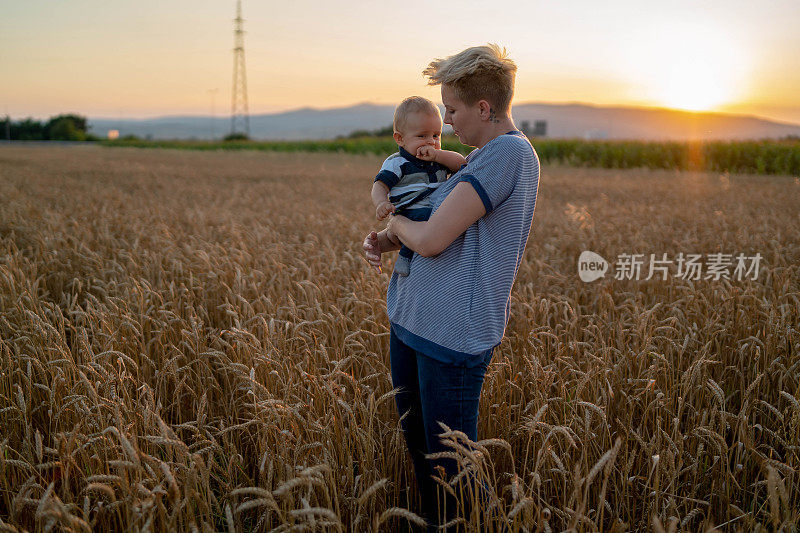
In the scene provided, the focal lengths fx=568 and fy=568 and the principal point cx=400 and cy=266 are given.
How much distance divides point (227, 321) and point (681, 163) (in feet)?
83.6

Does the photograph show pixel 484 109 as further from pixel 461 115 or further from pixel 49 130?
pixel 49 130

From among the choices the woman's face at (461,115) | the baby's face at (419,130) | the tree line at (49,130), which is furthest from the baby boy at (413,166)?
the tree line at (49,130)

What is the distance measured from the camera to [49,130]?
86.4 meters

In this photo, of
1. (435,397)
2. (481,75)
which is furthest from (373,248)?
(481,75)

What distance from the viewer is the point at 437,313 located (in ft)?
6.37

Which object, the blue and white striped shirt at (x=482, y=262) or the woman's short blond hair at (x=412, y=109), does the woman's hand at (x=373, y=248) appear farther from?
the woman's short blond hair at (x=412, y=109)

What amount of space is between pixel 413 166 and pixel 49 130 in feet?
334

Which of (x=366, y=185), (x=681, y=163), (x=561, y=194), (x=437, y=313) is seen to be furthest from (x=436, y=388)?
(x=681, y=163)

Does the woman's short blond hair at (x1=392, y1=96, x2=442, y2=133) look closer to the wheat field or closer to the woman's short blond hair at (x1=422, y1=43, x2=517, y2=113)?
the woman's short blond hair at (x1=422, y1=43, x2=517, y2=113)

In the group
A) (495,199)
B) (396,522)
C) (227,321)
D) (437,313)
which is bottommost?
(396,522)

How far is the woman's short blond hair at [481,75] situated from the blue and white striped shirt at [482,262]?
0.44 ft

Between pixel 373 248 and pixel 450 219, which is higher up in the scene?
pixel 450 219

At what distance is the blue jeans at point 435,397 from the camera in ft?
6.36

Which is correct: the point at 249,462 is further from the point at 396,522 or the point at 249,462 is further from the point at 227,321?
the point at 227,321
